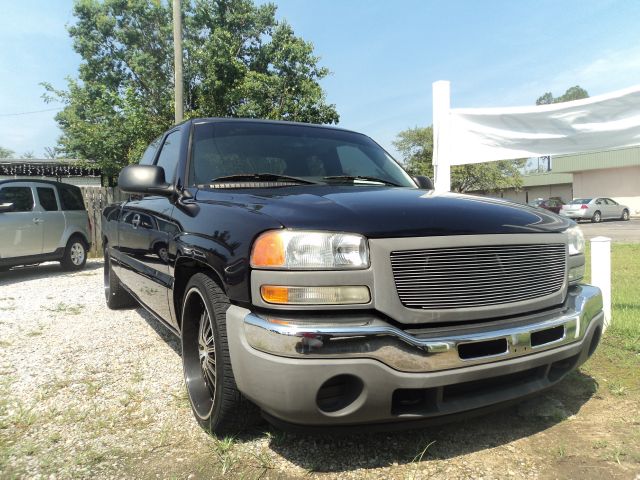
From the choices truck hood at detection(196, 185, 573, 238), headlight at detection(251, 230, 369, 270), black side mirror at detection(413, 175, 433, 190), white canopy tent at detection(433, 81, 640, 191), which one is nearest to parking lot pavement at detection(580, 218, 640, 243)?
white canopy tent at detection(433, 81, 640, 191)

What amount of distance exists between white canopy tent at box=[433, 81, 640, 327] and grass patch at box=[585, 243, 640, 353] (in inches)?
5.9

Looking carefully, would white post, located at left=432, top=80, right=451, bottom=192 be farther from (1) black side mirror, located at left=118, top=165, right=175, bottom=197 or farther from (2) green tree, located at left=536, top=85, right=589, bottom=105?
(2) green tree, located at left=536, top=85, right=589, bottom=105

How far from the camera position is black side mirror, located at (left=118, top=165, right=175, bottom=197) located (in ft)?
9.96

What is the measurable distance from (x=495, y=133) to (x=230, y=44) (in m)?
14.6

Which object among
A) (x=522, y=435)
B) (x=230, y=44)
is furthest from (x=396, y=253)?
(x=230, y=44)

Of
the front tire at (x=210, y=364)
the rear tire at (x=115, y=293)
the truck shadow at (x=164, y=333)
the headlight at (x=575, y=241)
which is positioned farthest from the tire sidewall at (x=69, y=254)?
the headlight at (x=575, y=241)

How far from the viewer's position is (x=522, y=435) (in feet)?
7.88

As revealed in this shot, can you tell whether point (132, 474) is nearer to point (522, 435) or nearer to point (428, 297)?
point (428, 297)

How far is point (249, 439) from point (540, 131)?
12.1 ft

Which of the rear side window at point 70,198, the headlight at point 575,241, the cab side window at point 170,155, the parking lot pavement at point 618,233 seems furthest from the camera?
the parking lot pavement at point 618,233

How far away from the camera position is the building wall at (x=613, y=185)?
32.2 meters

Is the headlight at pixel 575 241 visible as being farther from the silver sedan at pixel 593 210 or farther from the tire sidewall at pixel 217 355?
the silver sedan at pixel 593 210

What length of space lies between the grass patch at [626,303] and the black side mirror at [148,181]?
11.7 feet

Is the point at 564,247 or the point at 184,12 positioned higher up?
the point at 184,12
